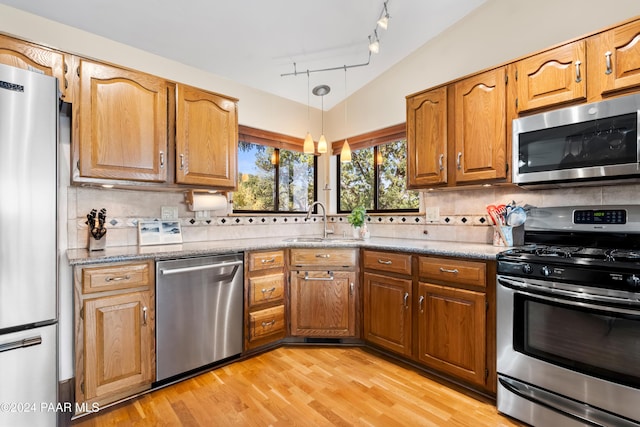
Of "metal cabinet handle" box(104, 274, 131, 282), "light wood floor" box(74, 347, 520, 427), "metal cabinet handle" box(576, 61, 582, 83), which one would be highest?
"metal cabinet handle" box(576, 61, 582, 83)

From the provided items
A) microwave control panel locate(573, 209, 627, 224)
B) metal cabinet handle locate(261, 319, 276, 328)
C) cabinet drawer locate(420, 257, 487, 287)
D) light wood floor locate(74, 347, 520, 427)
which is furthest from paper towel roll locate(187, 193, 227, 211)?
microwave control panel locate(573, 209, 627, 224)

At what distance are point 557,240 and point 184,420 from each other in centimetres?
252

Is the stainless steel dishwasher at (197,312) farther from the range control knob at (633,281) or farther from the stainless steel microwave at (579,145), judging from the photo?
the range control knob at (633,281)

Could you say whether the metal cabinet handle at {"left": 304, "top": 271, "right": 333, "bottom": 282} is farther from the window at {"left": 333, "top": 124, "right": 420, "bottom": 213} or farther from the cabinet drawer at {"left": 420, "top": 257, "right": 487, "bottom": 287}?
the window at {"left": 333, "top": 124, "right": 420, "bottom": 213}

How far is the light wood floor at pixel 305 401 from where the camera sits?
5.59 ft

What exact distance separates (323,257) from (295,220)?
104cm

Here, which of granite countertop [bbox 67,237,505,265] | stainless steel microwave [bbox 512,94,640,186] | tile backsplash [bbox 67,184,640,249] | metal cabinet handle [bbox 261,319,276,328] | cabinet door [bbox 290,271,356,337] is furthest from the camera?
cabinet door [bbox 290,271,356,337]

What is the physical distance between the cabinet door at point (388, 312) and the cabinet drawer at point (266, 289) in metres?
0.73

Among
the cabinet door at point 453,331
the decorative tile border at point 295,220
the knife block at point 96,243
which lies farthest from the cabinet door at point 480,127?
the knife block at point 96,243

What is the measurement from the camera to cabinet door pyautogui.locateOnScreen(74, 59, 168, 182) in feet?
6.36

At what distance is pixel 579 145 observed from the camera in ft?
5.76

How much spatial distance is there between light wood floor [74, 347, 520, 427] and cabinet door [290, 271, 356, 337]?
316 millimetres

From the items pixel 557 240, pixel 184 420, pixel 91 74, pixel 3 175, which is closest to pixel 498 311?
pixel 557 240

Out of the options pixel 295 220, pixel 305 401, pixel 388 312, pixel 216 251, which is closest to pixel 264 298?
pixel 216 251
